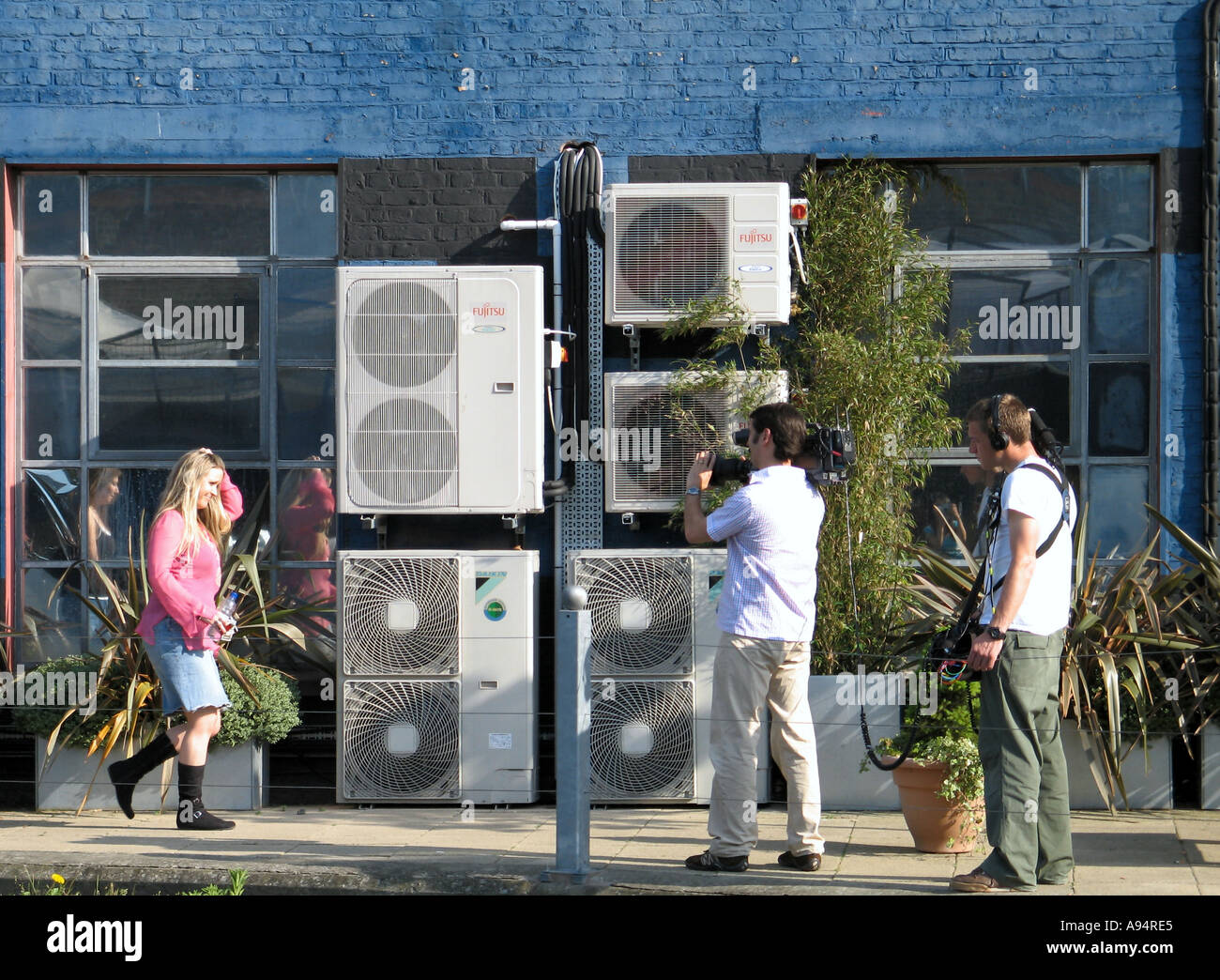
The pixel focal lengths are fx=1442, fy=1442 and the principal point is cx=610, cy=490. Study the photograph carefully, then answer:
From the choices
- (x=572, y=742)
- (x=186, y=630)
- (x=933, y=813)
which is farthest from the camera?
(x=186, y=630)

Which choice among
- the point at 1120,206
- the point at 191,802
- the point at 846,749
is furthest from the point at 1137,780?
the point at 191,802

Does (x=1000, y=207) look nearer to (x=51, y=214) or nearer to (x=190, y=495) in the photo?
(x=190, y=495)

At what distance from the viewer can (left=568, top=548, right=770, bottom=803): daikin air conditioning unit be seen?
720 cm

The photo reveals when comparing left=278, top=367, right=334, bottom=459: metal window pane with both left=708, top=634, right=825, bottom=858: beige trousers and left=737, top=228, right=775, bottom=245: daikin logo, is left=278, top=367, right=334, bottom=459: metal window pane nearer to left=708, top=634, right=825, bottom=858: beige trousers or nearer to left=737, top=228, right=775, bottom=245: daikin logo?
left=737, top=228, right=775, bottom=245: daikin logo

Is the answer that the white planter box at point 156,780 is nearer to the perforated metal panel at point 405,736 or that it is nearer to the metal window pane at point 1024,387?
the perforated metal panel at point 405,736

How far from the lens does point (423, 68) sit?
8023 mm

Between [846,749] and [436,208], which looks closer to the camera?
[846,749]

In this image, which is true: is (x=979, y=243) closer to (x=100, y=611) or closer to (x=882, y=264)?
(x=882, y=264)

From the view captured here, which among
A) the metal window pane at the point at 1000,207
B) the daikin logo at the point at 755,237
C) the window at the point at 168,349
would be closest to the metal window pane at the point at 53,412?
A: the window at the point at 168,349

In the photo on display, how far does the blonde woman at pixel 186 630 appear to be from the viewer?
638cm

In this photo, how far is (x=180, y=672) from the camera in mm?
6406

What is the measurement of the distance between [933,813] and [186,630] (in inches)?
131

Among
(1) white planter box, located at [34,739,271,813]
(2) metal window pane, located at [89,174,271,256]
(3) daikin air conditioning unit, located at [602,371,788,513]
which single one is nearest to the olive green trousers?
(3) daikin air conditioning unit, located at [602,371,788,513]

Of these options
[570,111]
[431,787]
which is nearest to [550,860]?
[431,787]
